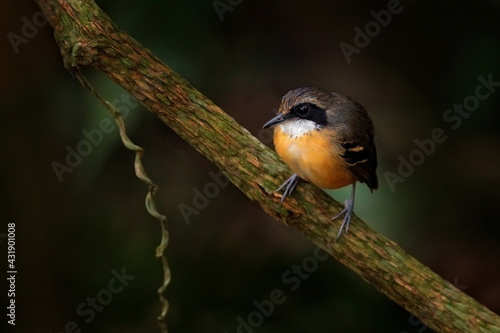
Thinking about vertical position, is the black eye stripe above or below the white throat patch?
above

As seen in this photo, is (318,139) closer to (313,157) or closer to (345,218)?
(313,157)

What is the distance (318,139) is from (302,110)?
0.11 meters

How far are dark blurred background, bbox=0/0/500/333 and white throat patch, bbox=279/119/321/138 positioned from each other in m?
0.64

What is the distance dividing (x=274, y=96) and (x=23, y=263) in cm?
134

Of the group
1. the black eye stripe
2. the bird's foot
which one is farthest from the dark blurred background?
the black eye stripe

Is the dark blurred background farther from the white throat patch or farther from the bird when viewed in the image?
the white throat patch

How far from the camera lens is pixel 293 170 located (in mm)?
2311

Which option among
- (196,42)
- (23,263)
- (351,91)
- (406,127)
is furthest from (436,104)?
(23,263)

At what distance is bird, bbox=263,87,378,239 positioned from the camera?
2.29 metres

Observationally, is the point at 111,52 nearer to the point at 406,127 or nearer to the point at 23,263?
the point at 23,263

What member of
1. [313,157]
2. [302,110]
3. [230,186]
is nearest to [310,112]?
[302,110]

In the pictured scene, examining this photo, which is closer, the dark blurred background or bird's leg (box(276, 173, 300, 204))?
bird's leg (box(276, 173, 300, 204))

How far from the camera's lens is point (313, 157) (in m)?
2.29

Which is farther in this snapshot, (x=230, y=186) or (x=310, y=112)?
(x=230, y=186)
